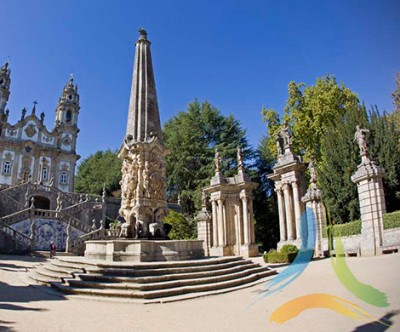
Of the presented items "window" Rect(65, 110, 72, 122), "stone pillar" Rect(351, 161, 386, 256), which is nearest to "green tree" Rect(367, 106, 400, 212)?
"stone pillar" Rect(351, 161, 386, 256)

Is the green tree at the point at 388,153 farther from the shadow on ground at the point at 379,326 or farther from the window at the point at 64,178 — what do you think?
the window at the point at 64,178

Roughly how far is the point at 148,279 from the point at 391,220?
9.71 meters

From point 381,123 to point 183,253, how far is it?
13.9 m

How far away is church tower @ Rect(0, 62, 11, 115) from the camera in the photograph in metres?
44.1

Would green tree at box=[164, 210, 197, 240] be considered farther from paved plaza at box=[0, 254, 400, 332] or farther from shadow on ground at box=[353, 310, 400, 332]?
shadow on ground at box=[353, 310, 400, 332]

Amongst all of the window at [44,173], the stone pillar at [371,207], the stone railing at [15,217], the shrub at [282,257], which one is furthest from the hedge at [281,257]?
the window at [44,173]

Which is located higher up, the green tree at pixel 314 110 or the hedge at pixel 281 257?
the green tree at pixel 314 110

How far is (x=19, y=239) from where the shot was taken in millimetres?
21703

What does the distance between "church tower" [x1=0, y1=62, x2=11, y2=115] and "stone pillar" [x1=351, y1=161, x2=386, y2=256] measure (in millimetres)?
45733

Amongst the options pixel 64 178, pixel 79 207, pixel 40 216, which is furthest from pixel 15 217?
pixel 64 178

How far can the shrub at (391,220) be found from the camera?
11.7 m

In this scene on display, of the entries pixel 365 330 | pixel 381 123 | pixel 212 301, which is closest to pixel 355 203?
pixel 381 123

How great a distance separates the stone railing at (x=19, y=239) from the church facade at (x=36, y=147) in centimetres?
1710

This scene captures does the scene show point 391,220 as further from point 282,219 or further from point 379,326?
point 379,326
